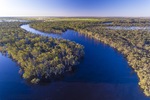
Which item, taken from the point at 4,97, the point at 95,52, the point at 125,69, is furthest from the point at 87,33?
the point at 4,97

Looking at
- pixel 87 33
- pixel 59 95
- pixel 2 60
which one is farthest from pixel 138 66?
pixel 87 33

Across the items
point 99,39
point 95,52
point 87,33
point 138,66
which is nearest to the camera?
point 138,66

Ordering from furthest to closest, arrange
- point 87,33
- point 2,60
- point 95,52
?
point 87,33
point 95,52
point 2,60

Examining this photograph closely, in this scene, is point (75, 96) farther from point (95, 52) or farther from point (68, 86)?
point (95, 52)

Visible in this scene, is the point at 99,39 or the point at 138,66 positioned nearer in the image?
the point at 138,66

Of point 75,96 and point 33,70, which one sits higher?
point 33,70

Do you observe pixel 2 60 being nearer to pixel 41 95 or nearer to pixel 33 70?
pixel 33 70
